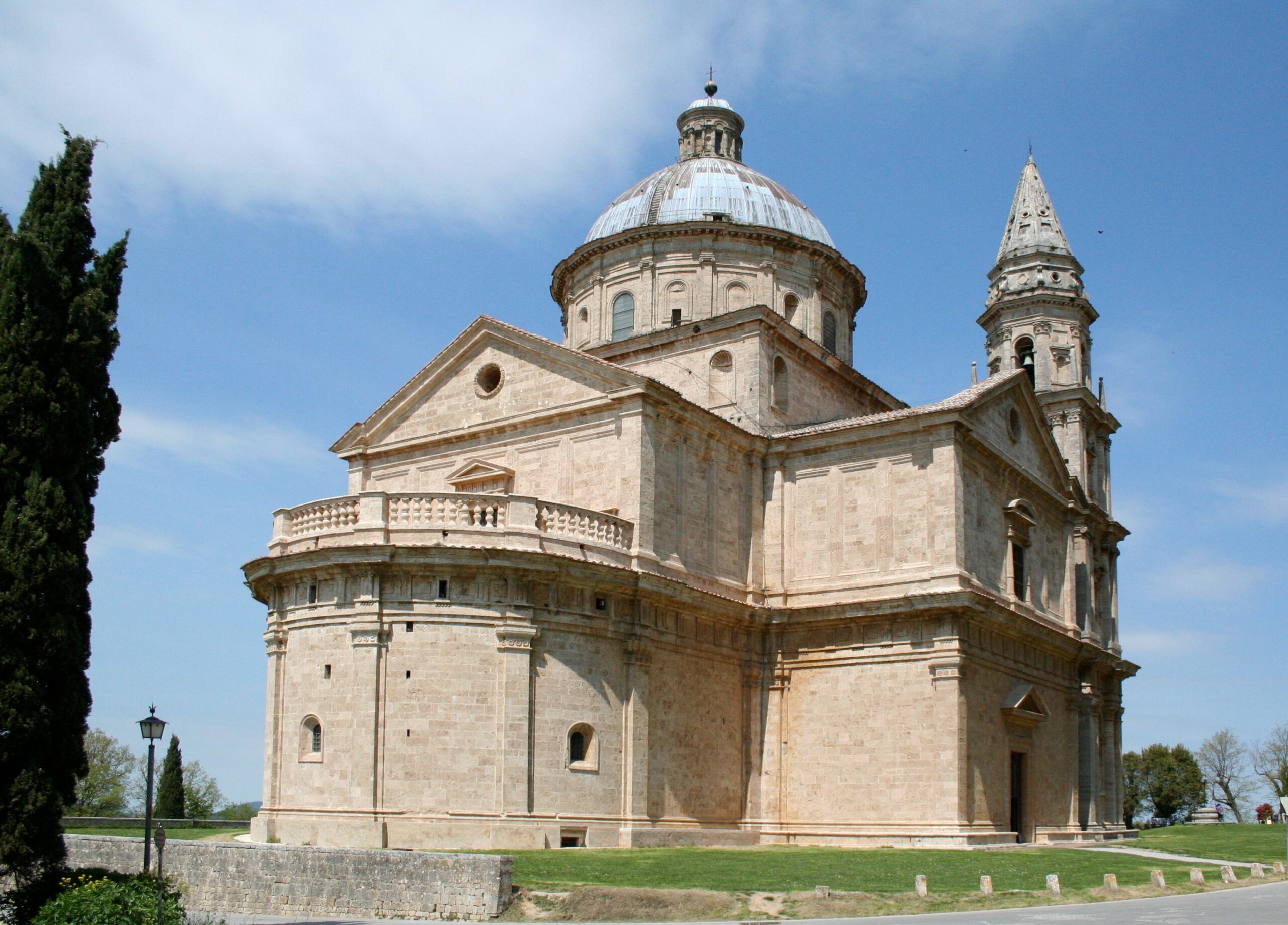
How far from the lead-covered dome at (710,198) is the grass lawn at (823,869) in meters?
20.3

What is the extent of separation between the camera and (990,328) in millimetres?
44906

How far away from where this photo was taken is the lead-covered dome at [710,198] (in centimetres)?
4047

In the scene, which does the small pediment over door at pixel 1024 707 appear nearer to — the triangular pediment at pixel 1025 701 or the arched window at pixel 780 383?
the triangular pediment at pixel 1025 701

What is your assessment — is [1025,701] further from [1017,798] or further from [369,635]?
[369,635]

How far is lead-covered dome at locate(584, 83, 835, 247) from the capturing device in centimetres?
4047

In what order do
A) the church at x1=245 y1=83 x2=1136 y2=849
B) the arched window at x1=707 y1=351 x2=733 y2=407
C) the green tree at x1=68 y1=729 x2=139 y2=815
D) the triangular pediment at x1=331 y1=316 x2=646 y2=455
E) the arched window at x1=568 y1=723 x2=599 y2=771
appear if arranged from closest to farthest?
the church at x1=245 y1=83 x2=1136 y2=849, the arched window at x1=568 y1=723 x2=599 y2=771, the triangular pediment at x1=331 y1=316 x2=646 y2=455, the arched window at x1=707 y1=351 x2=733 y2=407, the green tree at x1=68 y1=729 x2=139 y2=815

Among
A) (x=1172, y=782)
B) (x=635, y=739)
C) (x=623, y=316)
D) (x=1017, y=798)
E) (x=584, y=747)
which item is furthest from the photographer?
(x=1172, y=782)

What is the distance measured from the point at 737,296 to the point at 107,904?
27527 millimetres

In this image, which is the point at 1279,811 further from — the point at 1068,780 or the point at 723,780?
the point at 723,780

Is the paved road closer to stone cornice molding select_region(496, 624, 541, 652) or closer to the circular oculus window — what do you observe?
stone cornice molding select_region(496, 624, 541, 652)

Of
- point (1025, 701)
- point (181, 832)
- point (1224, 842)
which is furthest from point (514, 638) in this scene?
point (1224, 842)

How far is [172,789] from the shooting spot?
4322 cm

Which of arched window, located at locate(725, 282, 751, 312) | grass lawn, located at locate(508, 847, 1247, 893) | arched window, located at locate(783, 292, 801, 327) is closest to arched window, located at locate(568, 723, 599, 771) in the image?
grass lawn, located at locate(508, 847, 1247, 893)

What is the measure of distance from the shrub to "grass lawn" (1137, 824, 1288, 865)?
74.6 feet
